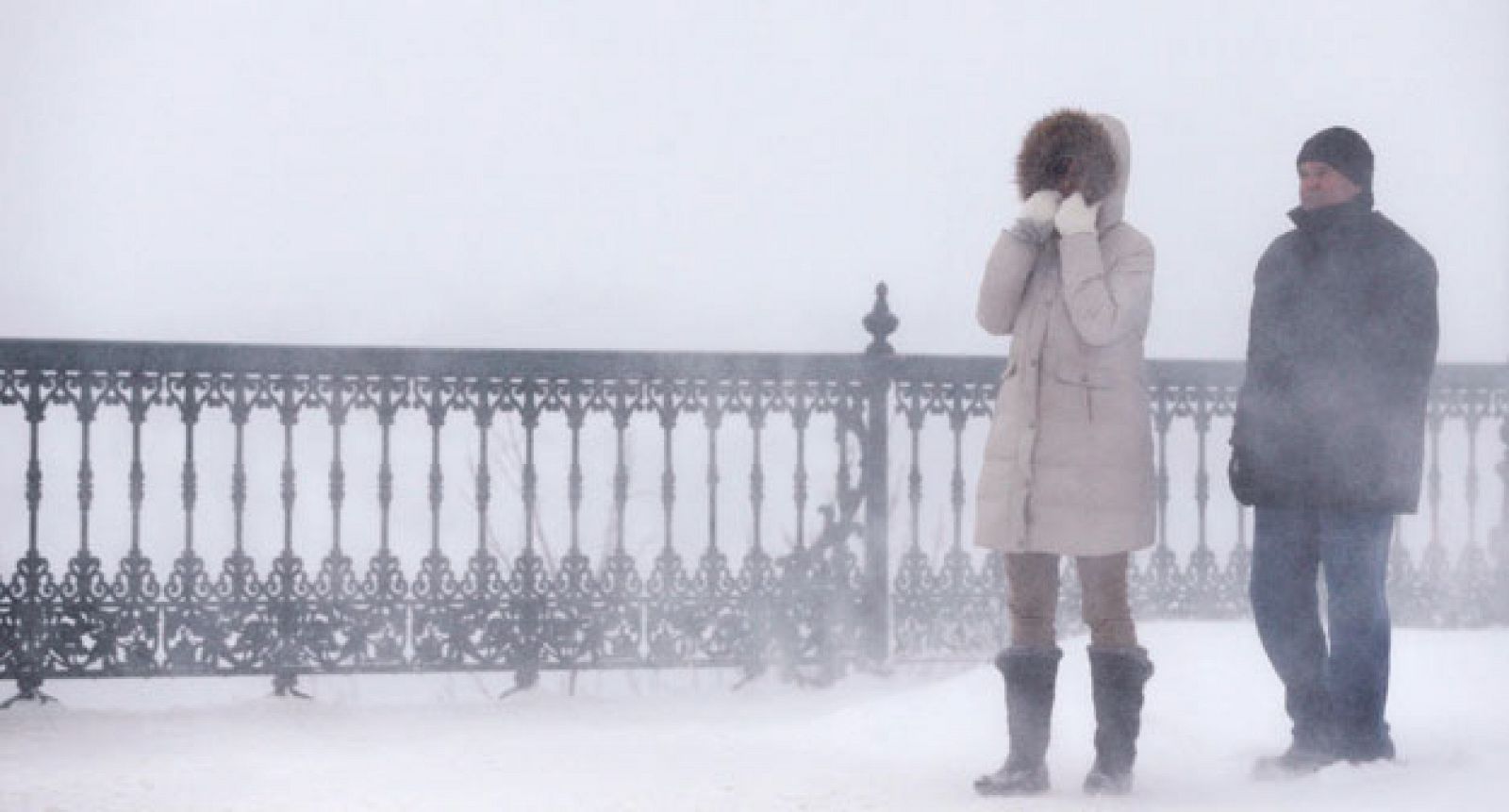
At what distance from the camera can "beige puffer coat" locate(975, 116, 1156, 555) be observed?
556 cm

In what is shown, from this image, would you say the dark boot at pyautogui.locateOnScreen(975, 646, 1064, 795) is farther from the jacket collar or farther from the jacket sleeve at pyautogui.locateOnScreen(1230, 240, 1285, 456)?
the jacket collar

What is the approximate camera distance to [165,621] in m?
9.60

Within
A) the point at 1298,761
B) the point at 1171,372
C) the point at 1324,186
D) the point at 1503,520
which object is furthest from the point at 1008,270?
the point at 1503,520

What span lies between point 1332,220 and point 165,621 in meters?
6.17

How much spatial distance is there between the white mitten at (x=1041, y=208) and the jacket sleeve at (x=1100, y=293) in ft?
0.38

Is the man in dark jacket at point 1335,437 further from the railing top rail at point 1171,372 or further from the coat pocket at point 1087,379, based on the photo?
the railing top rail at point 1171,372

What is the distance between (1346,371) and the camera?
19.7 ft

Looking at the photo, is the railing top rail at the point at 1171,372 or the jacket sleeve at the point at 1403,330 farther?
the railing top rail at the point at 1171,372

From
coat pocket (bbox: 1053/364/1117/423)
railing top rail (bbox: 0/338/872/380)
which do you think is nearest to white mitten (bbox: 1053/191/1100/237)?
coat pocket (bbox: 1053/364/1117/423)

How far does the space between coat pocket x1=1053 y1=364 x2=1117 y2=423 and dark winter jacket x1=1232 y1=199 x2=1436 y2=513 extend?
79cm

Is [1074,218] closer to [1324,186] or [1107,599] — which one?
[1324,186]

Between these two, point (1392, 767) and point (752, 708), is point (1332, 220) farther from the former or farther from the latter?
point (752, 708)

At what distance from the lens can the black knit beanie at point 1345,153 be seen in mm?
6070

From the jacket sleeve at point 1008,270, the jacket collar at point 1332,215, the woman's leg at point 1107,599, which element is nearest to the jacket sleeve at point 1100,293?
the jacket sleeve at point 1008,270
